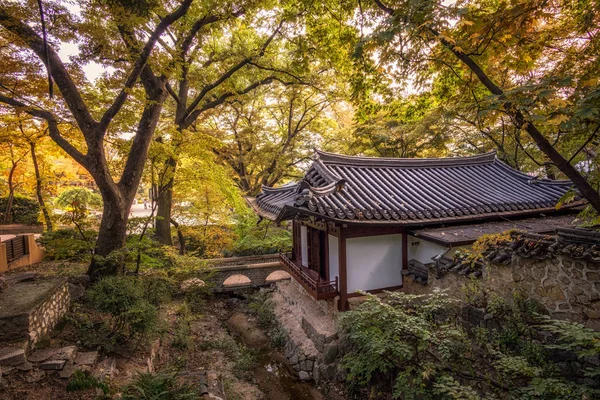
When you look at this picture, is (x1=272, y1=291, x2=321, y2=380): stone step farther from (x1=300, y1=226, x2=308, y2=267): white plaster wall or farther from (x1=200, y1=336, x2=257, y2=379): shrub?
(x1=300, y1=226, x2=308, y2=267): white plaster wall

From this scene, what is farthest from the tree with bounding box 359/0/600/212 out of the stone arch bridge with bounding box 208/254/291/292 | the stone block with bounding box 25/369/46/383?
the stone arch bridge with bounding box 208/254/291/292

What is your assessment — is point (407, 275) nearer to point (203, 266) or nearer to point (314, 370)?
point (314, 370)

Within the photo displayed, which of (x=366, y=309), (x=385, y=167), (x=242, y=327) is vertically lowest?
(x=242, y=327)

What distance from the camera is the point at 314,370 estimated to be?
28.1 feet

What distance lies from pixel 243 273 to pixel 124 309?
8390 millimetres

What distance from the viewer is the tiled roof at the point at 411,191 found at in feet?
26.3

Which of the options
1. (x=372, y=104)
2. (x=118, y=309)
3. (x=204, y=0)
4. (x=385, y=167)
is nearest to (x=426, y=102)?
(x=372, y=104)

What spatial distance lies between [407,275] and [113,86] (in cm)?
1137

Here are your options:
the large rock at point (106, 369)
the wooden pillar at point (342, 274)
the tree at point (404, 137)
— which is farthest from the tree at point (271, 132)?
the large rock at point (106, 369)

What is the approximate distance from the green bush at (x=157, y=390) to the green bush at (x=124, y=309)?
83.6 inches

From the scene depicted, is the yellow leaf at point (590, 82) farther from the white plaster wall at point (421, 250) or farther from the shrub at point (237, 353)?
the shrub at point (237, 353)

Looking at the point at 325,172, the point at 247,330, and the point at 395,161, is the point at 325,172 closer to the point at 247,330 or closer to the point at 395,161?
the point at 395,161

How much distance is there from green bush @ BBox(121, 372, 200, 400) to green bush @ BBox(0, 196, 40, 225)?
55.5 ft

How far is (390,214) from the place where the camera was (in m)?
8.10
